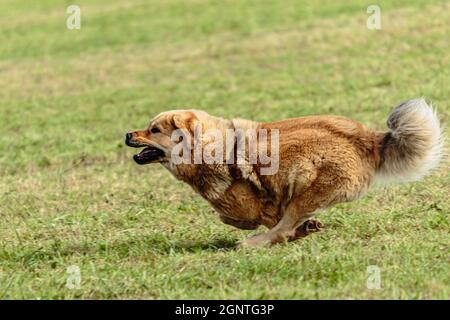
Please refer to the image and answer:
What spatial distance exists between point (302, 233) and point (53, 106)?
1009 cm

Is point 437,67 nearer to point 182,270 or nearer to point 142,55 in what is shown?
point 142,55

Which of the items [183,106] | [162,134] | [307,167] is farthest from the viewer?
[183,106]

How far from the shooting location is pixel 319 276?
684cm

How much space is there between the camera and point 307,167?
7.77 metres

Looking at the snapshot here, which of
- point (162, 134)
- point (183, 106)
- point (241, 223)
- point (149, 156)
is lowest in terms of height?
point (241, 223)

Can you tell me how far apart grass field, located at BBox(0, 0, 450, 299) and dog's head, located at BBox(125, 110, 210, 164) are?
69cm

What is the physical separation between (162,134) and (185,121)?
0.24 metres

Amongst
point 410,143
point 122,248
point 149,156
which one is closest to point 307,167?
point 410,143

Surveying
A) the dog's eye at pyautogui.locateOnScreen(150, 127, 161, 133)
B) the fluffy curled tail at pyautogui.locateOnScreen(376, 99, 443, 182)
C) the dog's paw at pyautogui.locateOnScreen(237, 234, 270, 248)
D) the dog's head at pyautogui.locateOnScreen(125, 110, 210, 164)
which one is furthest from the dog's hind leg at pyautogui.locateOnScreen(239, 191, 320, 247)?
the dog's eye at pyautogui.locateOnScreen(150, 127, 161, 133)

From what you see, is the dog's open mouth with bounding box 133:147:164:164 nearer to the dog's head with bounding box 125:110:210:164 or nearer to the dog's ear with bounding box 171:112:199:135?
the dog's head with bounding box 125:110:210:164

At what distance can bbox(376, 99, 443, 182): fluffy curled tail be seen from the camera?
306 inches

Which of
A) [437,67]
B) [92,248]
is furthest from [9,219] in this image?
[437,67]

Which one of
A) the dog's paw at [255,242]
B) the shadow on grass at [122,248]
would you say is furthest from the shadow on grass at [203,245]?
the dog's paw at [255,242]

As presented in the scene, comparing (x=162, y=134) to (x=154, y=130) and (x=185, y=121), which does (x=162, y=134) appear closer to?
(x=154, y=130)
